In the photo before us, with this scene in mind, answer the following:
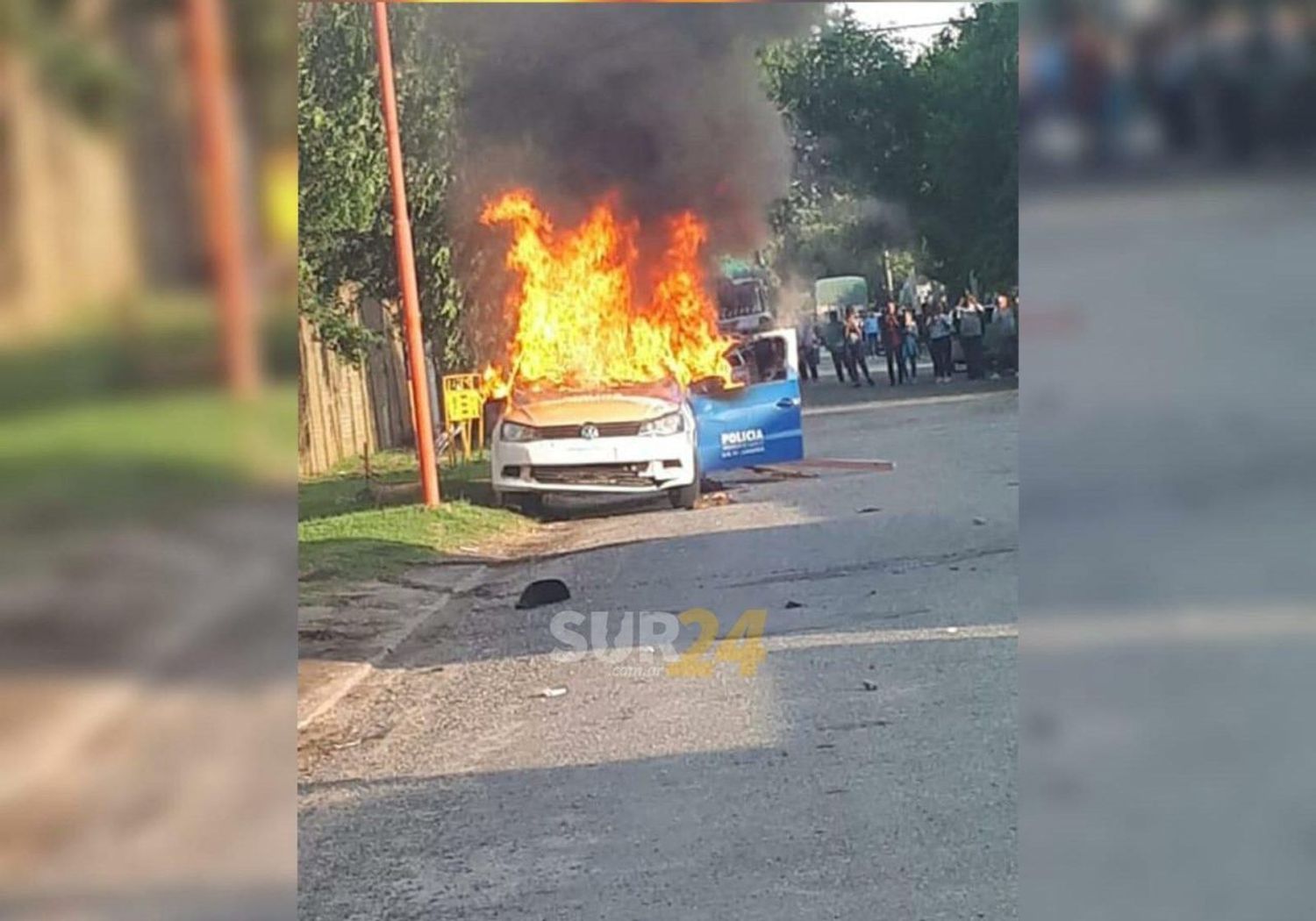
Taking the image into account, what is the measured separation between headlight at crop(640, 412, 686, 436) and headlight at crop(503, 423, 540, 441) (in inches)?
7.0

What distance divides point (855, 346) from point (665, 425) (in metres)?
0.33

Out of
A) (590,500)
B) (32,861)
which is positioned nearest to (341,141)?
(590,500)

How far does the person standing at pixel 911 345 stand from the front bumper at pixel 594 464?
37 centimetres

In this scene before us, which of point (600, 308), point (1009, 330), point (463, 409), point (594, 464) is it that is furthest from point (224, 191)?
point (1009, 330)

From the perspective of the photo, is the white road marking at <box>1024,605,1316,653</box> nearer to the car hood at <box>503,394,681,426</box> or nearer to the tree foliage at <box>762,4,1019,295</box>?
the tree foliage at <box>762,4,1019,295</box>

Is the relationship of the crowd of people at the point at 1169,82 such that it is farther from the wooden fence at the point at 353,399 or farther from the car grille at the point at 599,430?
the wooden fence at the point at 353,399

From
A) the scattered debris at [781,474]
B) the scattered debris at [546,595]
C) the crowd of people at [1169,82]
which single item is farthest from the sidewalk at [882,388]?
the scattered debris at [546,595]

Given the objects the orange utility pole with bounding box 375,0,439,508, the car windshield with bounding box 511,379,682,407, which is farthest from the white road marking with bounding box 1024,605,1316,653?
the orange utility pole with bounding box 375,0,439,508

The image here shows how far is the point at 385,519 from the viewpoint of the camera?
2666 millimetres

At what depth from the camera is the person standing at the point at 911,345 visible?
2.61 metres

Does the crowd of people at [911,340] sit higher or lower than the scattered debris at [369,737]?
higher

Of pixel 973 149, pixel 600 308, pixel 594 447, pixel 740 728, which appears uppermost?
pixel 973 149

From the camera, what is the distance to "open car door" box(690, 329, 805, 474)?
102 inches

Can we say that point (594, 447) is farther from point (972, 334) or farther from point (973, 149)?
point (973, 149)
